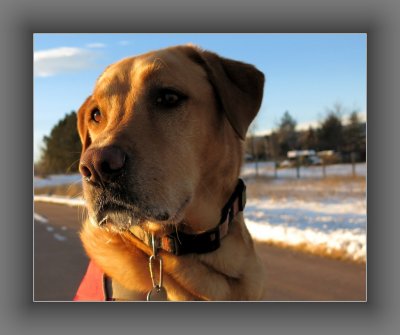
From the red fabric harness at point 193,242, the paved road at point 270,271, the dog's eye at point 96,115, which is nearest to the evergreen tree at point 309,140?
the paved road at point 270,271

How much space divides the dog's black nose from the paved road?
4.35 feet

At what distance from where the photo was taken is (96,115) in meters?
2.35

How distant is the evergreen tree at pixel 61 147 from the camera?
3.17 m

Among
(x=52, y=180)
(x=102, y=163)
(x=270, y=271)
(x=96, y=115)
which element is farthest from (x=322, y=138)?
(x=102, y=163)

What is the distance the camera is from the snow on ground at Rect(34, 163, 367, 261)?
3.37 meters

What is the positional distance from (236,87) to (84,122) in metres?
0.89

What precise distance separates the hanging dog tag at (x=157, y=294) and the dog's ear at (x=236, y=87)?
2.69 ft

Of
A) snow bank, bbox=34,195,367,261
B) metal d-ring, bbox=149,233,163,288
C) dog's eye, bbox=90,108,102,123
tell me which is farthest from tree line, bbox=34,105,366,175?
metal d-ring, bbox=149,233,163,288

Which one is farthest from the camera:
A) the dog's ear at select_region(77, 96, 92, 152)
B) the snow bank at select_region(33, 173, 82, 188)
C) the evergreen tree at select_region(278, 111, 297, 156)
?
the evergreen tree at select_region(278, 111, 297, 156)

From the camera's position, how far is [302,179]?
4.11 metres

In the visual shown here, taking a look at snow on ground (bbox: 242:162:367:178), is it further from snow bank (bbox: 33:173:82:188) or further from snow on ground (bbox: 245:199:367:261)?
snow bank (bbox: 33:173:82:188)

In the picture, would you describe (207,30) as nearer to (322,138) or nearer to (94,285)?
(322,138)

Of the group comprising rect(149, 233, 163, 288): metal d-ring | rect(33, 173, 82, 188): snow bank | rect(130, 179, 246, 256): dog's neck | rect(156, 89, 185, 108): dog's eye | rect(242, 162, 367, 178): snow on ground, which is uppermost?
rect(156, 89, 185, 108): dog's eye

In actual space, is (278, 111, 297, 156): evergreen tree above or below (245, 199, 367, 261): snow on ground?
above
